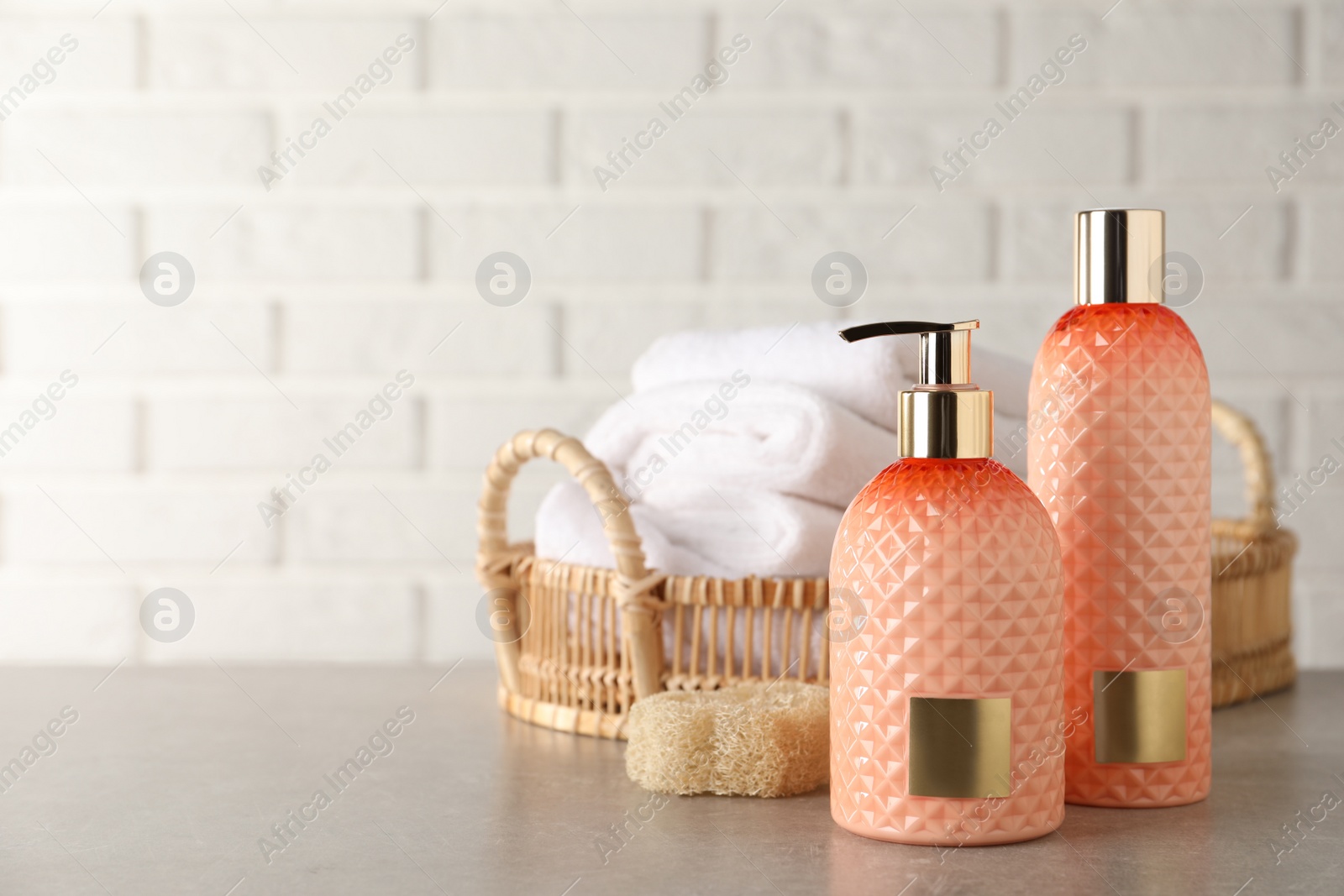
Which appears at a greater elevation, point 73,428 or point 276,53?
point 276,53

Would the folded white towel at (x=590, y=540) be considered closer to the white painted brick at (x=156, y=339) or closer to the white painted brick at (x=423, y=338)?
the white painted brick at (x=423, y=338)

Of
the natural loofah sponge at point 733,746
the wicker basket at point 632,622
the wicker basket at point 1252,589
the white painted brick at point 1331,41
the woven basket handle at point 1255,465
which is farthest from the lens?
the white painted brick at point 1331,41

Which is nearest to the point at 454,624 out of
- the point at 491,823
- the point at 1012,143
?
the point at 491,823

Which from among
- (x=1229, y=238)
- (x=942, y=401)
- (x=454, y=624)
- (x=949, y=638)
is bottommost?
(x=454, y=624)

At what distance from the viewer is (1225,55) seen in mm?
1143

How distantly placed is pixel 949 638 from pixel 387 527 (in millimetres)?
764

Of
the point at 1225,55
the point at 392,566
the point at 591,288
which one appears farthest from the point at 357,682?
the point at 1225,55

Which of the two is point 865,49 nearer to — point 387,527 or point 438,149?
point 438,149

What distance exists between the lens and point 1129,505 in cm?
59

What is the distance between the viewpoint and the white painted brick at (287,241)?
1.18 metres

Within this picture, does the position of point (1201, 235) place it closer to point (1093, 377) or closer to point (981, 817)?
point (1093, 377)

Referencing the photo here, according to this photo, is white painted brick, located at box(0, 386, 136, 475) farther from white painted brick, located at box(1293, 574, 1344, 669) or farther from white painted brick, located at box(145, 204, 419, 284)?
white painted brick, located at box(1293, 574, 1344, 669)

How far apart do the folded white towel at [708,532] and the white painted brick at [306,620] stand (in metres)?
0.41

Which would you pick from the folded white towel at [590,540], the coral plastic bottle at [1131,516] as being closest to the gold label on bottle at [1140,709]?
the coral plastic bottle at [1131,516]
